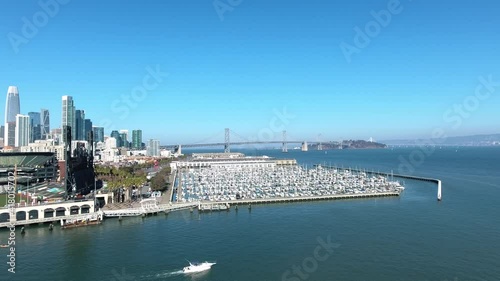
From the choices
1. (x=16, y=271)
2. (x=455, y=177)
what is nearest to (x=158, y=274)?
(x=16, y=271)

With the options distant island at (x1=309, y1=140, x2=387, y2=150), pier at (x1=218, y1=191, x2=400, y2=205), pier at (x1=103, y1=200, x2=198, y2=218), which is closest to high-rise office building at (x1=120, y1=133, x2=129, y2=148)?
distant island at (x1=309, y1=140, x2=387, y2=150)

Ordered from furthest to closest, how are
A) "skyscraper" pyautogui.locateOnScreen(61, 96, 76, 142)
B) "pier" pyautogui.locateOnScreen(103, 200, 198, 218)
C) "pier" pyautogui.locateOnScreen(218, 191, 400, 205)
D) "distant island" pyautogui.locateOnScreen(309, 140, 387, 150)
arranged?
"distant island" pyautogui.locateOnScreen(309, 140, 387, 150), "skyscraper" pyautogui.locateOnScreen(61, 96, 76, 142), "pier" pyautogui.locateOnScreen(218, 191, 400, 205), "pier" pyautogui.locateOnScreen(103, 200, 198, 218)

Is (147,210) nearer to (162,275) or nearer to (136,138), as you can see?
(162,275)

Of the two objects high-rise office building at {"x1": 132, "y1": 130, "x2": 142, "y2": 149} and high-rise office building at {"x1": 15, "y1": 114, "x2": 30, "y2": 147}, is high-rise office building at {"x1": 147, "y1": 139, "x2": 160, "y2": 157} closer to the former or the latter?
high-rise office building at {"x1": 15, "y1": 114, "x2": 30, "y2": 147}

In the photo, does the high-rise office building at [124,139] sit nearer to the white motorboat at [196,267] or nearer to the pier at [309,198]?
the pier at [309,198]

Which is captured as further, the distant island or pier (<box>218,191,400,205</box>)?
the distant island

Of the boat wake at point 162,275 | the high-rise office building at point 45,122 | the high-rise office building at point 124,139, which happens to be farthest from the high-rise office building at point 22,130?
the boat wake at point 162,275
